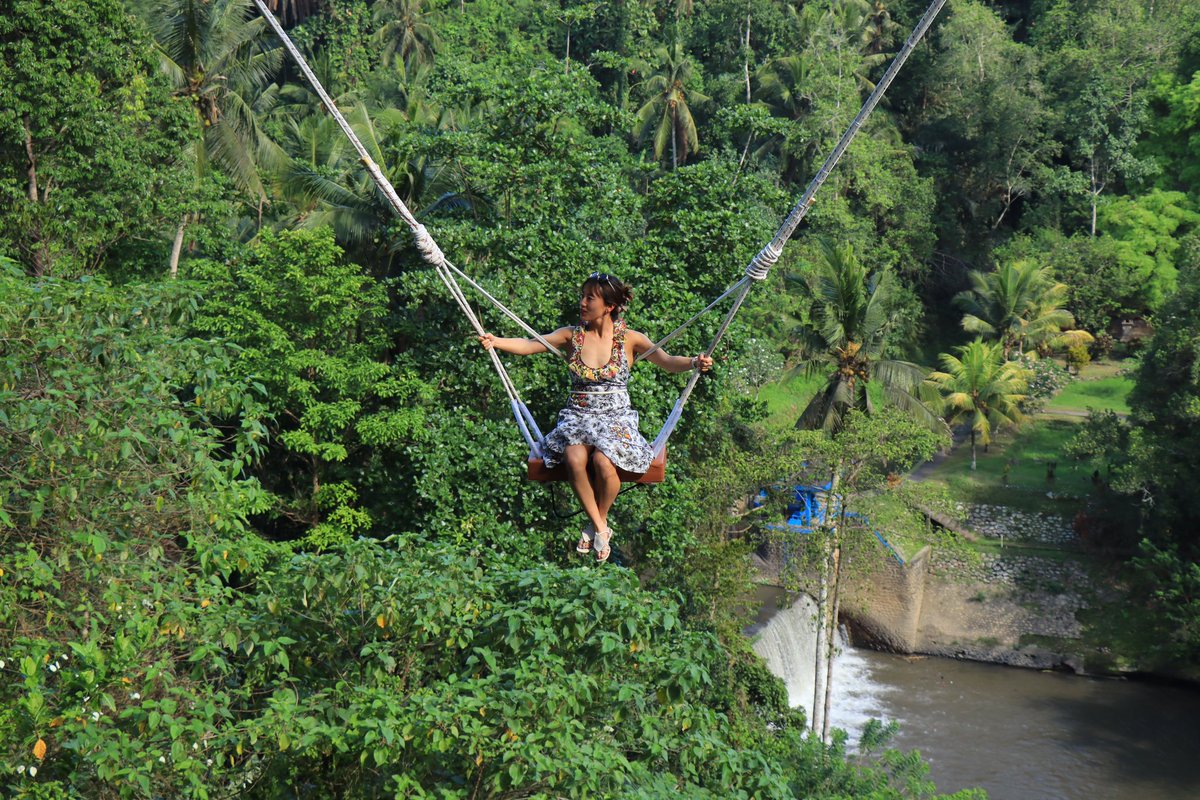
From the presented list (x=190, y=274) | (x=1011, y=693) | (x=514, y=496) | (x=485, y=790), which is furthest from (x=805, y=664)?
(x=485, y=790)

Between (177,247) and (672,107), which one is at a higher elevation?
(672,107)

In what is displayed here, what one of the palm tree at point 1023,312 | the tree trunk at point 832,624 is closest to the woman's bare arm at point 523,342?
the tree trunk at point 832,624

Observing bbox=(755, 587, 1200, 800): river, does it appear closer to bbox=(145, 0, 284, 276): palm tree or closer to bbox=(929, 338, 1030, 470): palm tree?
bbox=(929, 338, 1030, 470): palm tree

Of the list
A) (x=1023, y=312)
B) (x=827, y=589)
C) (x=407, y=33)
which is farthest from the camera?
(x=407, y=33)

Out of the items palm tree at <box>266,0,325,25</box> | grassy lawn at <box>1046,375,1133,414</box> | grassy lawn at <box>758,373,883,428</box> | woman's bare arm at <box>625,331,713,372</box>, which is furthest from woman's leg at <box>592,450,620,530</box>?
palm tree at <box>266,0,325,25</box>

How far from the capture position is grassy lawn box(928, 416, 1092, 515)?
26.9 meters

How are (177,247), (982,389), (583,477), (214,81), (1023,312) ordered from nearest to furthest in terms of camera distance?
(583,477) → (177,247) → (214,81) → (982,389) → (1023,312)

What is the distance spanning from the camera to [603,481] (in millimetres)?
7145

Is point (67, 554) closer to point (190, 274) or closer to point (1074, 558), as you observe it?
point (190, 274)

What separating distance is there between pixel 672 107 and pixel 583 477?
28.4 meters

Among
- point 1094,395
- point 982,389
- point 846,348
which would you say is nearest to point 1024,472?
point 982,389

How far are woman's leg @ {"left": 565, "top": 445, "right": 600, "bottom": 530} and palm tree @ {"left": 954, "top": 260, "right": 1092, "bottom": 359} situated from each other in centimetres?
2522

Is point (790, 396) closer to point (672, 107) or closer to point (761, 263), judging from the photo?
point (672, 107)

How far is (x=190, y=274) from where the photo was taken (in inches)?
691
